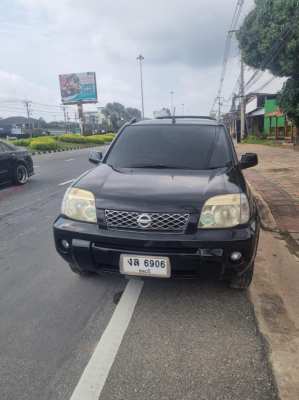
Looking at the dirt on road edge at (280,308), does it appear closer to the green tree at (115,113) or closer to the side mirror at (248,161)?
the side mirror at (248,161)

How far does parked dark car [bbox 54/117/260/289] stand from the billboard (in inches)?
2002

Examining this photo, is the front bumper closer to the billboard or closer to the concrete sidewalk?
the concrete sidewalk

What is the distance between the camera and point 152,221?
264 centimetres

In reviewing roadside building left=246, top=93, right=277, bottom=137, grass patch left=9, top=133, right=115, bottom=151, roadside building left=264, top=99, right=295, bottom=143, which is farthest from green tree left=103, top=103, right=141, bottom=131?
roadside building left=264, top=99, right=295, bottom=143

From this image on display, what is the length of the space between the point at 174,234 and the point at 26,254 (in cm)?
248

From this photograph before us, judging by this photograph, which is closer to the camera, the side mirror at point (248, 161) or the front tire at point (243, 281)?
the front tire at point (243, 281)

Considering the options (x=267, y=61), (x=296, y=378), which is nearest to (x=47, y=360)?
(x=296, y=378)

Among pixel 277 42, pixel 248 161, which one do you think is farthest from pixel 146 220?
pixel 277 42

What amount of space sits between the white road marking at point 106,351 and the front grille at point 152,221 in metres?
0.77

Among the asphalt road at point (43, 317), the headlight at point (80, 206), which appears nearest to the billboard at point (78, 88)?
the asphalt road at point (43, 317)

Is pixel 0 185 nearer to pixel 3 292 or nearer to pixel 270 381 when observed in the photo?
pixel 3 292

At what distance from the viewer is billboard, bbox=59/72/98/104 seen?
50.9m

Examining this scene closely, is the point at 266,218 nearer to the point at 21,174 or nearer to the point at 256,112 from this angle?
the point at 21,174

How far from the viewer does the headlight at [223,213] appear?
265cm
